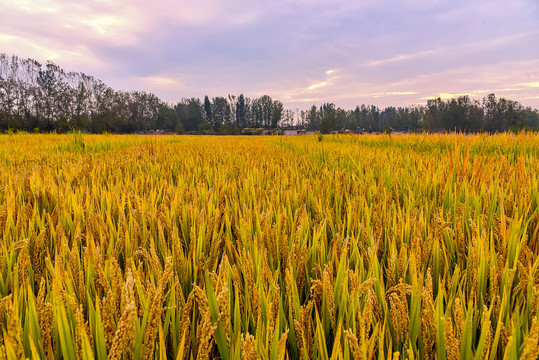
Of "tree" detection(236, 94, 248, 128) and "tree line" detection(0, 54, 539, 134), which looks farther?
"tree" detection(236, 94, 248, 128)

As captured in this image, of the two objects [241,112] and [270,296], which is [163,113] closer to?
[241,112]

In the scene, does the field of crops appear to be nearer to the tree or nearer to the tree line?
the tree line

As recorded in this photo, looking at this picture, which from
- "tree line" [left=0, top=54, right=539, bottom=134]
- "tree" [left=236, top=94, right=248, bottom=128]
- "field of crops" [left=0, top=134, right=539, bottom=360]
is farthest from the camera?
"tree" [left=236, top=94, right=248, bottom=128]

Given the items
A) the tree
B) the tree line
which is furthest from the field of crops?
the tree

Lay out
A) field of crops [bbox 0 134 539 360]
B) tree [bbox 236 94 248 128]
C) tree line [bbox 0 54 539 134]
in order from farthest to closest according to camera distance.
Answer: tree [bbox 236 94 248 128] < tree line [bbox 0 54 539 134] < field of crops [bbox 0 134 539 360]

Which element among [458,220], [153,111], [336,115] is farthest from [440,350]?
[336,115]

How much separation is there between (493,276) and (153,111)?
320 ft

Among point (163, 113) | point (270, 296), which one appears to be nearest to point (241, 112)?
point (163, 113)

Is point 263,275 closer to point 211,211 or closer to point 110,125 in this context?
point 211,211

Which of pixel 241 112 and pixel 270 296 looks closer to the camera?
pixel 270 296

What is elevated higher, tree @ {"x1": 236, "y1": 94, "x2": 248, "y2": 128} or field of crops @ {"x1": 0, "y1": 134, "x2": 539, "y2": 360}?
tree @ {"x1": 236, "y1": 94, "x2": 248, "y2": 128}

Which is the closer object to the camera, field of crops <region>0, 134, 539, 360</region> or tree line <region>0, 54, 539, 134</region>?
field of crops <region>0, 134, 539, 360</region>

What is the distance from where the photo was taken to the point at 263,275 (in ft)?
2.34

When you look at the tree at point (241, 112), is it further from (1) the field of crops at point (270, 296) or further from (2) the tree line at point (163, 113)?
(1) the field of crops at point (270, 296)
